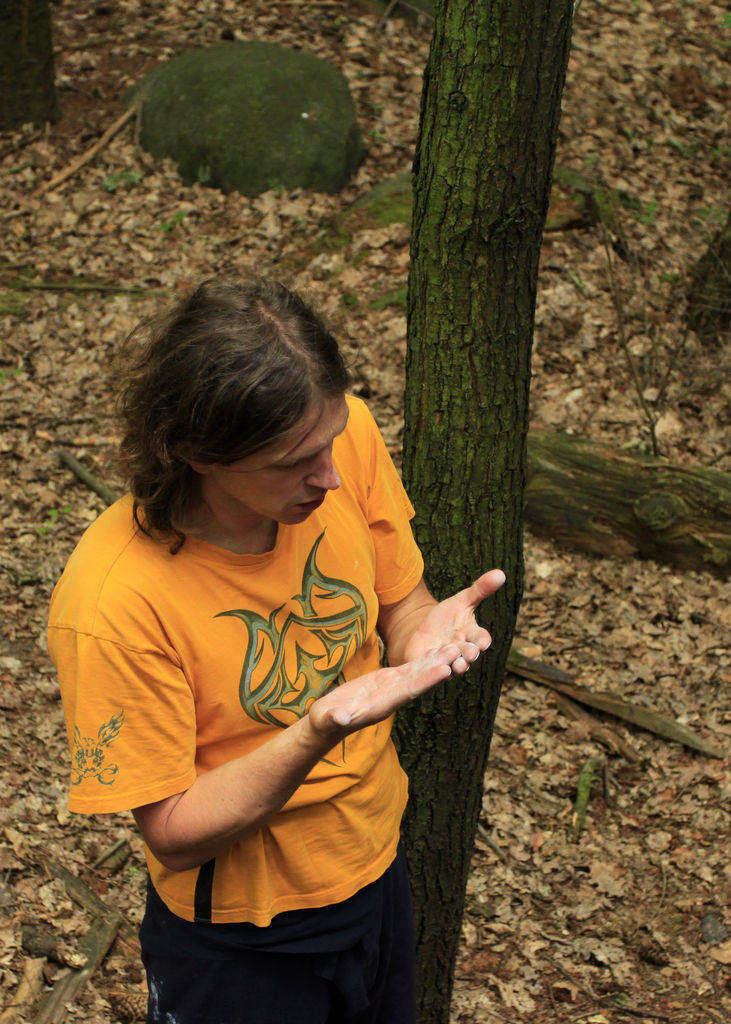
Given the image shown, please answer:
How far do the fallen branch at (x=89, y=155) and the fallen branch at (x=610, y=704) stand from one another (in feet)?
16.8

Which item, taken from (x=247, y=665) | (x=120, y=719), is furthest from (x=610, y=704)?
(x=120, y=719)

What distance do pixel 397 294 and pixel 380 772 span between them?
4.87 metres

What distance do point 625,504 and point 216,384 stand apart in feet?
13.1

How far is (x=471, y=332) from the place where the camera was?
234cm

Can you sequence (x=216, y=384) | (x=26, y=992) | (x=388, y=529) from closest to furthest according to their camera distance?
1. (x=216, y=384)
2. (x=388, y=529)
3. (x=26, y=992)

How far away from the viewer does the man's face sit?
175cm

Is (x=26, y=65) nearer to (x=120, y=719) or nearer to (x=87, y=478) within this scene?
(x=87, y=478)

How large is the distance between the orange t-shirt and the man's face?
3.7 inches

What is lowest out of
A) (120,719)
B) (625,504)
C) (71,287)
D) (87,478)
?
(87,478)

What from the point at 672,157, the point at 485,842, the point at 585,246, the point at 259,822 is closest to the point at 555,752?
the point at 485,842

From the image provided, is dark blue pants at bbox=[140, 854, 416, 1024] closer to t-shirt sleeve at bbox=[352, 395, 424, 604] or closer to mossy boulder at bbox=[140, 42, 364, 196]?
t-shirt sleeve at bbox=[352, 395, 424, 604]

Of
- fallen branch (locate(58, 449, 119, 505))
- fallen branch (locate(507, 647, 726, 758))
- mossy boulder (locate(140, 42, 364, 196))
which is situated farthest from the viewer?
mossy boulder (locate(140, 42, 364, 196))

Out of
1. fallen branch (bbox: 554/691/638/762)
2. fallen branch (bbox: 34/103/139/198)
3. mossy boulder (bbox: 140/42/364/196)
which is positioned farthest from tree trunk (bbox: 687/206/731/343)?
fallen branch (bbox: 34/103/139/198)

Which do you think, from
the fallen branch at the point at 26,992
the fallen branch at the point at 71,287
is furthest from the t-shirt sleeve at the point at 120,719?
the fallen branch at the point at 71,287
